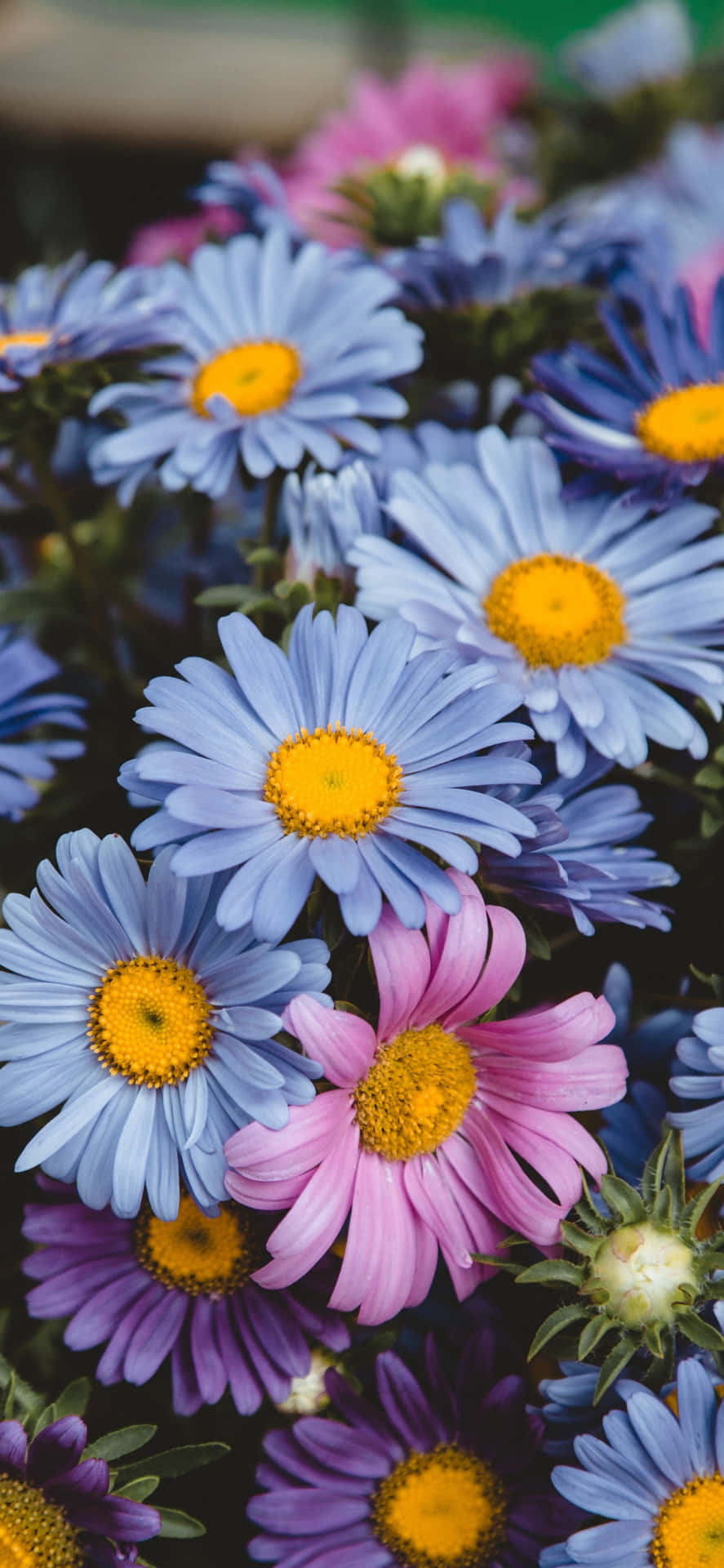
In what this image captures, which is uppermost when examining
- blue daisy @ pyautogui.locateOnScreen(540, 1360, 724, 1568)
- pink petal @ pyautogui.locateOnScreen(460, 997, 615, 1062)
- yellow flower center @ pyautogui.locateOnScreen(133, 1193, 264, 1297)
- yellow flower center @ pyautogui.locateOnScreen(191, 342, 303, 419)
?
yellow flower center @ pyautogui.locateOnScreen(191, 342, 303, 419)

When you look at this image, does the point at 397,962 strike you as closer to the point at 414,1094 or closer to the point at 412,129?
the point at 414,1094

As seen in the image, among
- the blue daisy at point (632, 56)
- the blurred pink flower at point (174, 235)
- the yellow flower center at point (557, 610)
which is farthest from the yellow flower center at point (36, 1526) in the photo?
the blue daisy at point (632, 56)

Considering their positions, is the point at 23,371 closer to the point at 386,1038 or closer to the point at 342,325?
the point at 342,325

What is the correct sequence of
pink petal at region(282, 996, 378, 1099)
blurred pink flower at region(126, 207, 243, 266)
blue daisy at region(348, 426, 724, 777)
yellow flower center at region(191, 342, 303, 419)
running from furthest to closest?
1. blurred pink flower at region(126, 207, 243, 266)
2. yellow flower center at region(191, 342, 303, 419)
3. blue daisy at region(348, 426, 724, 777)
4. pink petal at region(282, 996, 378, 1099)

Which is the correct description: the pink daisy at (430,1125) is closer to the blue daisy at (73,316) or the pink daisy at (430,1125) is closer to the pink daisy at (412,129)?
the blue daisy at (73,316)

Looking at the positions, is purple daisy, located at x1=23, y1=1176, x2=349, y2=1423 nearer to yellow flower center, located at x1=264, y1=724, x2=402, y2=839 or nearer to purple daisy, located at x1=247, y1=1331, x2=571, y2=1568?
purple daisy, located at x1=247, y1=1331, x2=571, y2=1568

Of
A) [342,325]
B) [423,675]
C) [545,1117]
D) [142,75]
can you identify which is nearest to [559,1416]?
[545,1117]

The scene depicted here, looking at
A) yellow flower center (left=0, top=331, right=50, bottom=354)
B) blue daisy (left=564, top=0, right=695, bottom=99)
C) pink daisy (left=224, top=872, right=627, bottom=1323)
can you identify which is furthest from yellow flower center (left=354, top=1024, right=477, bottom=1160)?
blue daisy (left=564, top=0, right=695, bottom=99)

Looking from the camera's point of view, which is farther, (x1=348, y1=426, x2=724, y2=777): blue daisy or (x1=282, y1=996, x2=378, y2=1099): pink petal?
(x1=348, y1=426, x2=724, y2=777): blue daisy
